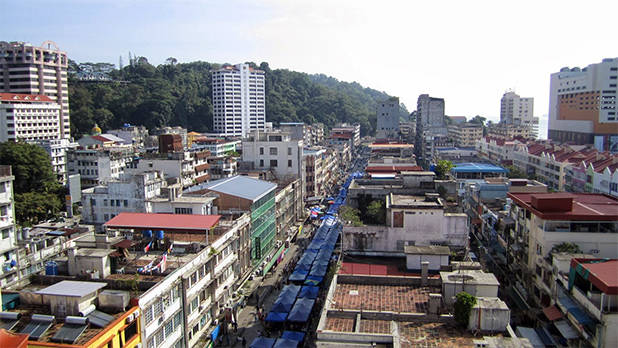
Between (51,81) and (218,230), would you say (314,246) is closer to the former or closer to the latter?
(218,230)

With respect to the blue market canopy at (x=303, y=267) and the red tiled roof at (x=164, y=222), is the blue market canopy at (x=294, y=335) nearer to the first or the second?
the red tiled roof at (x=164, y=222)

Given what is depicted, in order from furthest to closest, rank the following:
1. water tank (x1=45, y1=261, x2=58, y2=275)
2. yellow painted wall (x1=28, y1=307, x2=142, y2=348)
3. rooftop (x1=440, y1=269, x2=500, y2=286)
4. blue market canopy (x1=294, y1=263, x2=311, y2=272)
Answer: blue market canopy (x1=294, y1=263, x2=311, y2=272), water tank (x1=45, y1=261, x2=58, y2=275), rooftop (x1=440, y1=269, x2=500, y2=286), yellow painted wall (x1=28, y1=307, x2=142, y2=348)

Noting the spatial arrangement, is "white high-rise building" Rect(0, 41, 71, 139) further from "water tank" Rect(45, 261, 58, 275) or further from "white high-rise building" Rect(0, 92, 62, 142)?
"water tank" Rect(45, 261, 58, 275)

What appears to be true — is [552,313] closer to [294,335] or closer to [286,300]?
[294,335]

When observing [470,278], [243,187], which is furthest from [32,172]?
[470,278]

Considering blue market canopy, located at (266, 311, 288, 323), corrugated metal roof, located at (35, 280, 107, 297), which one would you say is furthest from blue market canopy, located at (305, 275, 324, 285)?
corrugated metal roof, located at (35, 280, 107, 297)

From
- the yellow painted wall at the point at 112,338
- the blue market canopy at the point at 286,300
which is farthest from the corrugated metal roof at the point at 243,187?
the yellow painted wall at the point at 112,338

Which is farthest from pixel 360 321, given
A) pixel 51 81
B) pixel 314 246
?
pixel 51 81
